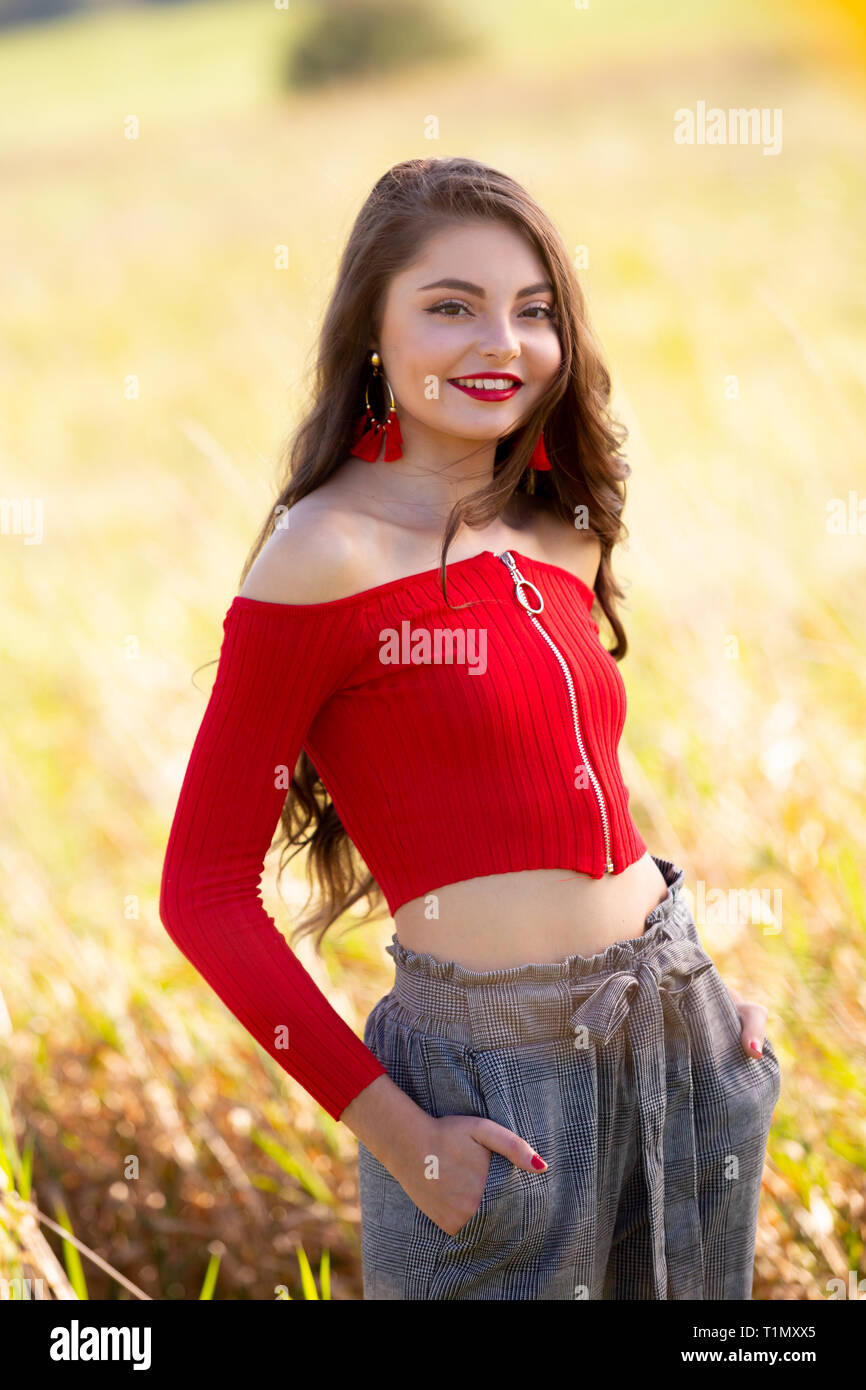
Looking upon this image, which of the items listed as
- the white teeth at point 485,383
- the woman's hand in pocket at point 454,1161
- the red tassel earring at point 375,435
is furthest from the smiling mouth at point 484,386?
the woman's hand in pocket at point 454,1161

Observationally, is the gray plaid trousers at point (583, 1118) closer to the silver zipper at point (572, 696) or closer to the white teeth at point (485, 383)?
the silver zipper at point (572, 696)

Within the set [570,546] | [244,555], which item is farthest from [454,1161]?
[244,555]

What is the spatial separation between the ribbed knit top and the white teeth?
0.21 m

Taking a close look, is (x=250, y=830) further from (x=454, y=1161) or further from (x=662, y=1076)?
(x=662, y=1076)

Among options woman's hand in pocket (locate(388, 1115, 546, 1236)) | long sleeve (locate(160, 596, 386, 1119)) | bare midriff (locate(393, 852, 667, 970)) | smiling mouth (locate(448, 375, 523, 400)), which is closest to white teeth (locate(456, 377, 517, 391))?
smiling mouth (locate(448, 375, 523, 400))

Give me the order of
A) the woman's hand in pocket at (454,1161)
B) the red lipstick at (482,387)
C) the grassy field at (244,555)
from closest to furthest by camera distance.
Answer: the woman's hand in pocket at (454,1161) < the red lipstick at (482,387) < the grassy field at (244,555)

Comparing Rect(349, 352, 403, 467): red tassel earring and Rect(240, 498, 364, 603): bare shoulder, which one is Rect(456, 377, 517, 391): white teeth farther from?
Rect(240, 498, 364, 603): bare shoulder

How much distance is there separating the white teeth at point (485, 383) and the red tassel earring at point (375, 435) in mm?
115

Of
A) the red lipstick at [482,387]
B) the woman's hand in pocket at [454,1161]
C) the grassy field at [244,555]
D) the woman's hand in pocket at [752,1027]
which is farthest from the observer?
the grassy field at [244,555]

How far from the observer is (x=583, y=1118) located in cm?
150

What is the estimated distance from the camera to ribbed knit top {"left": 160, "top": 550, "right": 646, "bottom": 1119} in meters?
1.45

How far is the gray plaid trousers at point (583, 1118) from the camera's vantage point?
1474 millimetres

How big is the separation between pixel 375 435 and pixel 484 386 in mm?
167
